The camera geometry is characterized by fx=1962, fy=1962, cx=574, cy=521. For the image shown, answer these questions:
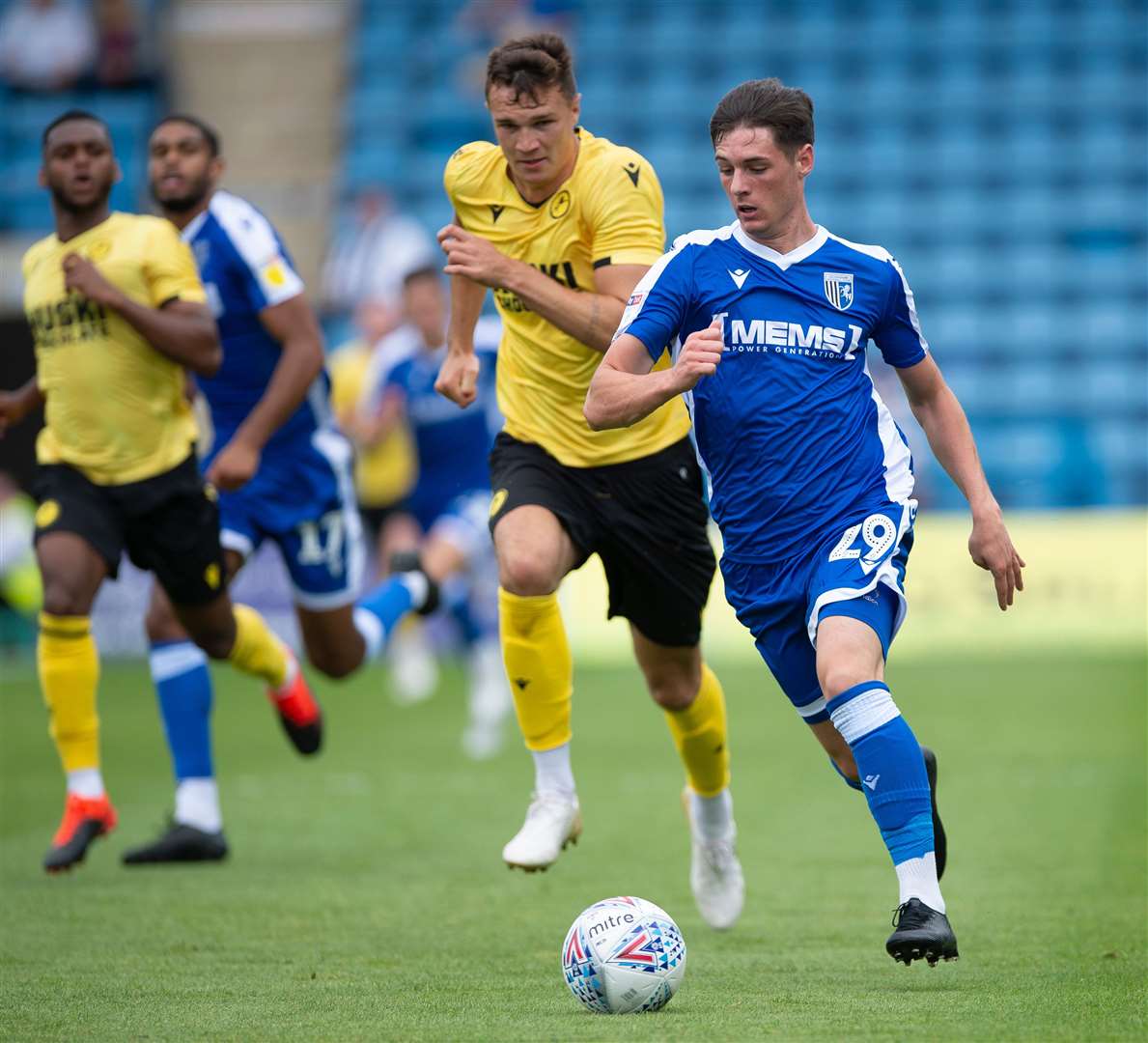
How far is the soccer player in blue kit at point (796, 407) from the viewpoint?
5.10m

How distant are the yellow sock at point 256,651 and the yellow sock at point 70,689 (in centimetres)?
69

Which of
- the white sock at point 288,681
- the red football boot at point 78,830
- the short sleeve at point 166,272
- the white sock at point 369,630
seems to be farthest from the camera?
the white sock at point 369,630

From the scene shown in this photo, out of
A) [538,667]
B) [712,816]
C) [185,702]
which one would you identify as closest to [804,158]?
[538,667]

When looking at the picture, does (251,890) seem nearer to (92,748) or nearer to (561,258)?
(92,748)

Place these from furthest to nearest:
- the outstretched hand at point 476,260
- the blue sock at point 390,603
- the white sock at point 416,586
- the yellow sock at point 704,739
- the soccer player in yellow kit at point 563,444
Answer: the white sock at point 416,586
the blue sock at point 390,603
the yellow sock at point 704,739
the soccer player in yellow kit at point 563,444
the outstretched hand at point 476,260

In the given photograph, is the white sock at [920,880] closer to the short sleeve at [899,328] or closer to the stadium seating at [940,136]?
the short sleeve at [899,328]

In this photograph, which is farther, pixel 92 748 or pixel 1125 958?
pixel 92 748

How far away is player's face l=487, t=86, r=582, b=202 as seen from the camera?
580 cm

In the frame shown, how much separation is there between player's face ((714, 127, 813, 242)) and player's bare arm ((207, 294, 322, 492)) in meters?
2.83

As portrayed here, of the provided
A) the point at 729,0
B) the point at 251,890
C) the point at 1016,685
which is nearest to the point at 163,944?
the point at 251,890

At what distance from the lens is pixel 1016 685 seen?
14430 mm

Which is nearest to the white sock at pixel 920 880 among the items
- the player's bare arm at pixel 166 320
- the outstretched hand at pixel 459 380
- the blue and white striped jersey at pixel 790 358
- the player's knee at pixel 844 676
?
the player's knee at pixel 844 676

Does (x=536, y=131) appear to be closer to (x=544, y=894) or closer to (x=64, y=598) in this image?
(x=64, y=598)

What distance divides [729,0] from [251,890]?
18.2 metres
